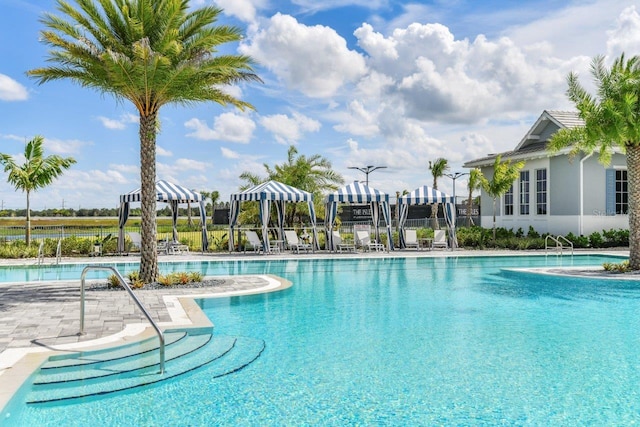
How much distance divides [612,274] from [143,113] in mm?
13043

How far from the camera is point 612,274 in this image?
15742mm

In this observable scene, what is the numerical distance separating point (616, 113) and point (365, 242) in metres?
12.5

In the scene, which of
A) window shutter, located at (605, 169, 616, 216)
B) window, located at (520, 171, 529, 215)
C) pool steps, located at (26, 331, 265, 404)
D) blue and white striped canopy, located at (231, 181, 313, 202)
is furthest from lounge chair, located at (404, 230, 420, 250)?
pool steps, located at (26, 331, 265, 404)

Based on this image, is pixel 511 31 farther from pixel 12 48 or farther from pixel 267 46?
pixel 12 48

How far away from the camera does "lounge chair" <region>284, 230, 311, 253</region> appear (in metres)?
24.1

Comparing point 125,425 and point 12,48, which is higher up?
point 12,48

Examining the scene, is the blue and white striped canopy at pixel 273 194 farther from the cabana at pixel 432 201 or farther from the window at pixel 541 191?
the window at pixel 541 191

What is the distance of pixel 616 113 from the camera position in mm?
14562

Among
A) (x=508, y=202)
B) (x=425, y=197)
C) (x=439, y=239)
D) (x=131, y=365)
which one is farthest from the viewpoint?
(x=508, y=202)

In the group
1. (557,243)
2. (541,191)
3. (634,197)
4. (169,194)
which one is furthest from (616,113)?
(169,194)

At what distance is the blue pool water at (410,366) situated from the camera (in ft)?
17.5

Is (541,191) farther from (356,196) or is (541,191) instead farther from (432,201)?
(356,196)

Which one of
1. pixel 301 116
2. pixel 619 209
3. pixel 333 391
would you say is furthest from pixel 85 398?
pixel 619 209

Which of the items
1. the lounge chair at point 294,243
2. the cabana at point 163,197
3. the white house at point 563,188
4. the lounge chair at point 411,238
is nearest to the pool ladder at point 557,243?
the white house at point 563,188
